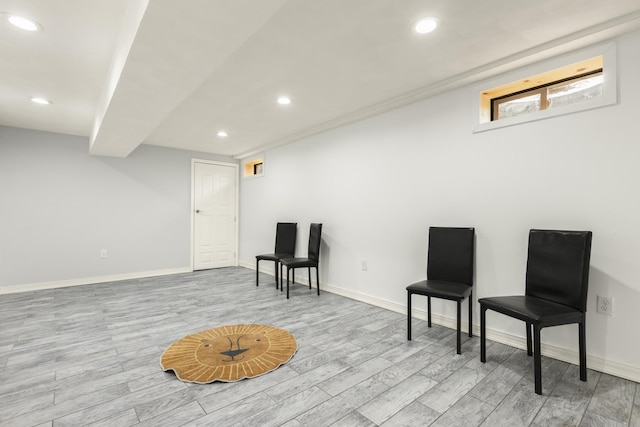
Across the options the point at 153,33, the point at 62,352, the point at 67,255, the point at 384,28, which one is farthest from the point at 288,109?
the point at 67,255

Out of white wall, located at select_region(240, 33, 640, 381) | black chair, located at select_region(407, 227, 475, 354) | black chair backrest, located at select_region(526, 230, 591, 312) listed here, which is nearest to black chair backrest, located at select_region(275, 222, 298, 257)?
white wall, located at select_region(240, 33, 640, 381)

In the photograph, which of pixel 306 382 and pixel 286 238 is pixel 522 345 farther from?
pixel 286 238

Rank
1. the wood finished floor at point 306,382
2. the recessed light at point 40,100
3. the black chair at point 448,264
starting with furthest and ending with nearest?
the recessed light at point 40,100, the black chair at point 448,264, the wood finished floor at point 306,382

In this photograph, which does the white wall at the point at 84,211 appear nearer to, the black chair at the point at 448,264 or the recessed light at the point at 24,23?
the recessed light at the point at 24,23

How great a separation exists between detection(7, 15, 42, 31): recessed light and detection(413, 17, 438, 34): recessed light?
102 inches

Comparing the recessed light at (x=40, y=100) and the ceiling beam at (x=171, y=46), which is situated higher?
the recessed light at (x=40, y=100)

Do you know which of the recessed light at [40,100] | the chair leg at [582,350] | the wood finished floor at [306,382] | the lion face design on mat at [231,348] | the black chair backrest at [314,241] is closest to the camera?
the wood finished floor at [306,382]

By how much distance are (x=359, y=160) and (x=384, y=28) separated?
6.08 ft

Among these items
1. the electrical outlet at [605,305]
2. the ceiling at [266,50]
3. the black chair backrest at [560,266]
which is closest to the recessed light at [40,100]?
the ceiling at [266,50]

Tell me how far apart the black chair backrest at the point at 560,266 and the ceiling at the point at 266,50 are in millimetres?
1389

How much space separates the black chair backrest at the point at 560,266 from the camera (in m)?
1.92

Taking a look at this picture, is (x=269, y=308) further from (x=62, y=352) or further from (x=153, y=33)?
(x=153, y=33)

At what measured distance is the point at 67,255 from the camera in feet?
15.2

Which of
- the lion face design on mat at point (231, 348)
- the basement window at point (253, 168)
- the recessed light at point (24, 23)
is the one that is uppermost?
the recessed light at point (24, 23)
